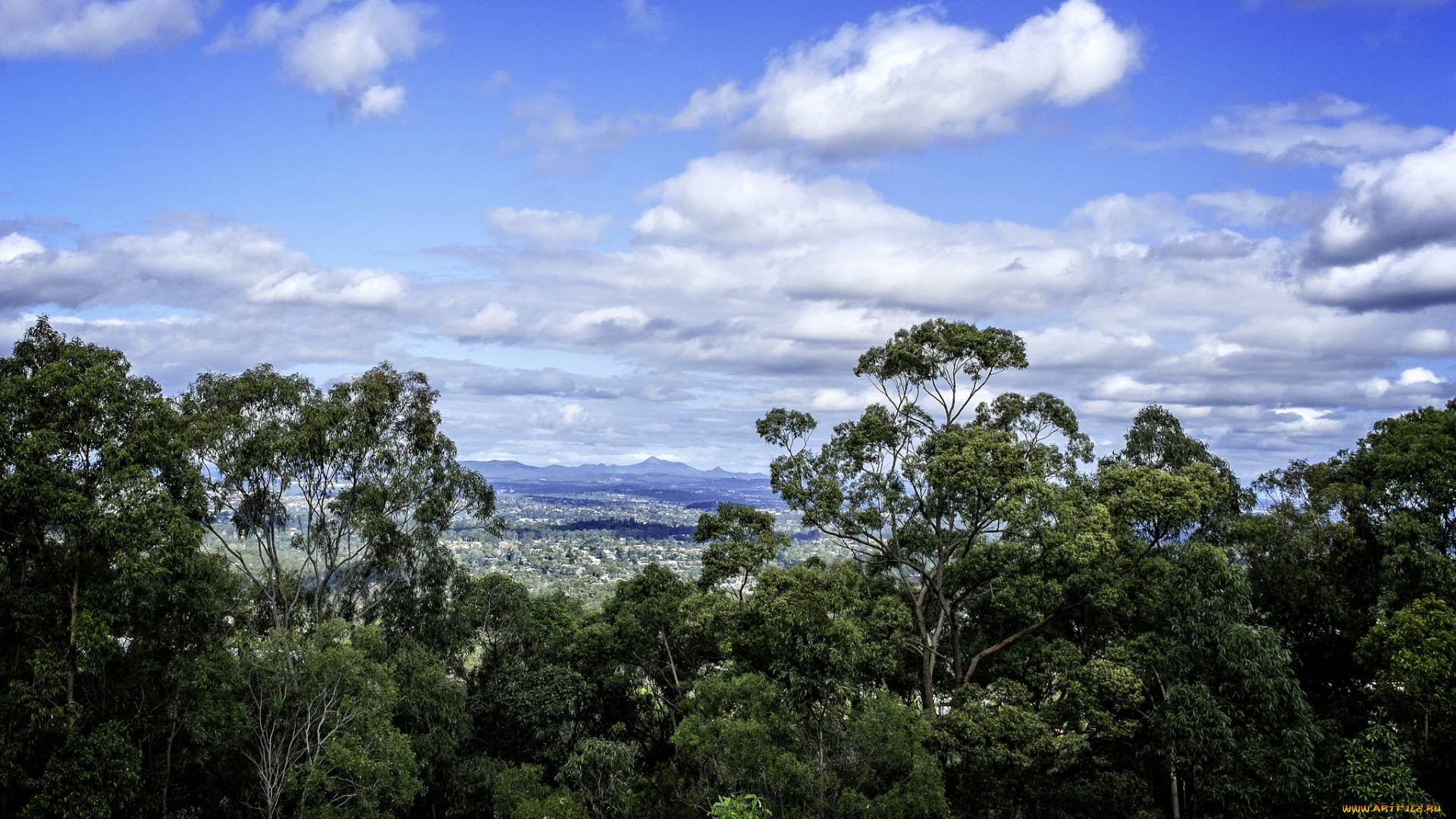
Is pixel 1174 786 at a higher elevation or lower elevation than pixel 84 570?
lower

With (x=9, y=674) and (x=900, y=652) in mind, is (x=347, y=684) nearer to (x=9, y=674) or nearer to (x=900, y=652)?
(x=9, y=674)

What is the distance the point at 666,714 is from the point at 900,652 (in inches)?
357

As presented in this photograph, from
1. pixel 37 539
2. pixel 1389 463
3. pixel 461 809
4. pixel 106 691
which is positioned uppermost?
pixel 1389 463

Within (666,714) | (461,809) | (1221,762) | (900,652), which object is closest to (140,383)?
(461,809)

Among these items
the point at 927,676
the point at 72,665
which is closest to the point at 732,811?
the point at 927,676

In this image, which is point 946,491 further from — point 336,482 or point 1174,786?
point 336,482

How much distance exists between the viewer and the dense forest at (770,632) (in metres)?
17.4

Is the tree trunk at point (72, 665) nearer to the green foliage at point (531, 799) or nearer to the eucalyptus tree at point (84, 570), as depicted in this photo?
the eucalyptus tree at point (84, 570)

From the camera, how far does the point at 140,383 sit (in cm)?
1841

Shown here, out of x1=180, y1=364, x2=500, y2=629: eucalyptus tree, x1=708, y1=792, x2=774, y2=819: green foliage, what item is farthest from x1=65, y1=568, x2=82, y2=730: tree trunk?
x1=708, y1=792, x2=774, y2=819: green foliage

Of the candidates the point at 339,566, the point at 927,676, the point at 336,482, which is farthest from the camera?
the point at 339,566

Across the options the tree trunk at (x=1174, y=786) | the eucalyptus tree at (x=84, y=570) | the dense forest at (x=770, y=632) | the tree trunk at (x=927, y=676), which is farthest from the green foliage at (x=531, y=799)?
the tree trunk at (x=1174, y=786)

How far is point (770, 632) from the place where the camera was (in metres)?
20.6

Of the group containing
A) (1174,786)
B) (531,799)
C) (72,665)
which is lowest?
(531,799)
